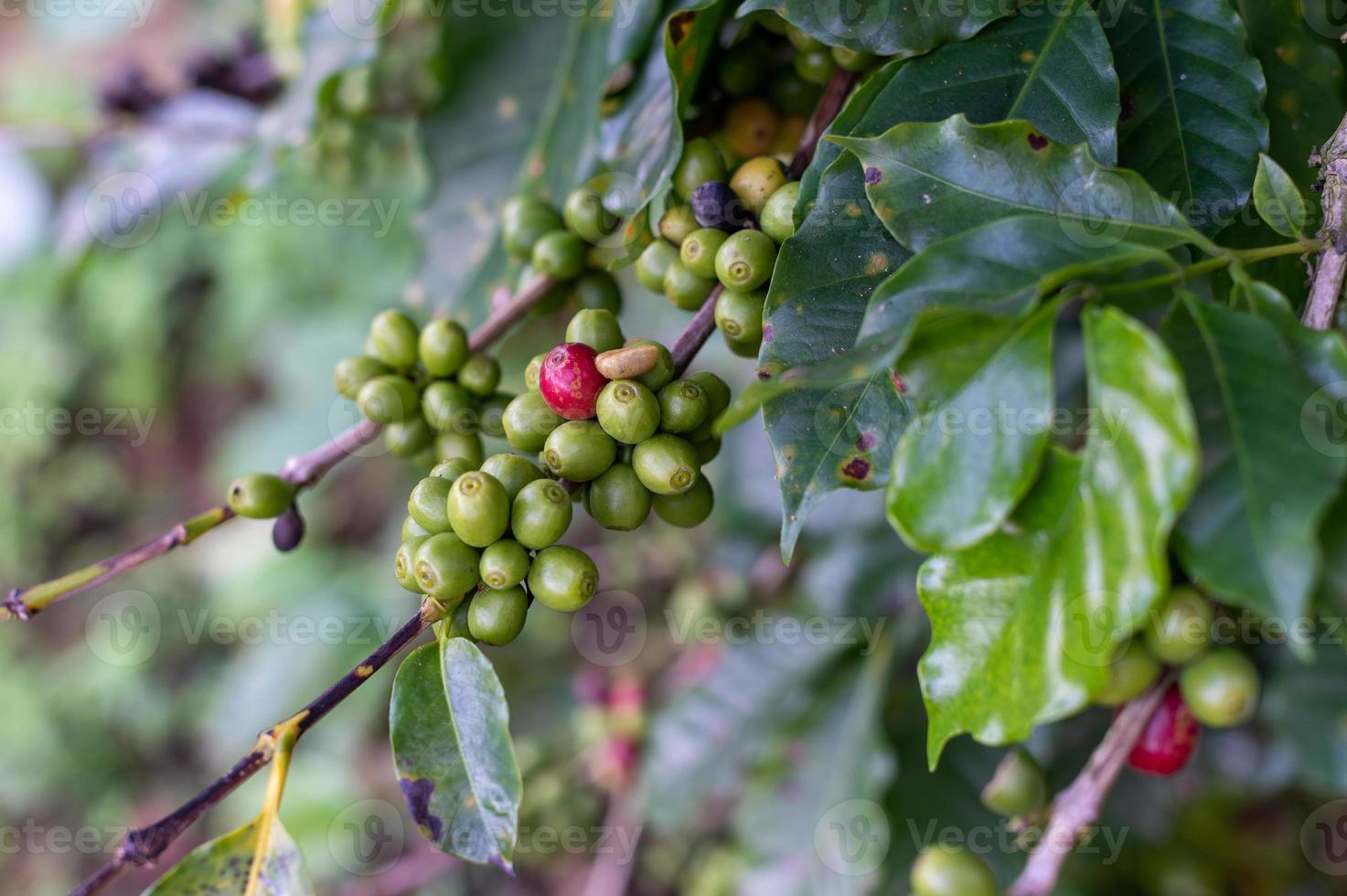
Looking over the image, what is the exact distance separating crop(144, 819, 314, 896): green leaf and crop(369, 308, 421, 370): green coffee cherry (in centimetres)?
50

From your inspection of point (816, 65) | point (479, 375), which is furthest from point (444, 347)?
point (816, 65)

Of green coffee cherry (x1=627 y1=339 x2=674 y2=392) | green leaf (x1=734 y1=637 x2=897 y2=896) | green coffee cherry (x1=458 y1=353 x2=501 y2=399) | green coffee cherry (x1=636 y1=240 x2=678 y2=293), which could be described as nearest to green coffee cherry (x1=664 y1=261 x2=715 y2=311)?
green coffee cherry (x1=636 y1=240 x2=678 y2=293)

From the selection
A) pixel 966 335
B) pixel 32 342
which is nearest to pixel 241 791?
pixel 32 342

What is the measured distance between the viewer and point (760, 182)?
95 cm

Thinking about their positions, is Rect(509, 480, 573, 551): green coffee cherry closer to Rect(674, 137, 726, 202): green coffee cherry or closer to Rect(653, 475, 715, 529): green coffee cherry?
Rect(653, 475, 715, 529): green coffee cherry

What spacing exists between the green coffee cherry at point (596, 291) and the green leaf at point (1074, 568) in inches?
22.0

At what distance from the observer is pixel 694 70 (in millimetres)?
1018

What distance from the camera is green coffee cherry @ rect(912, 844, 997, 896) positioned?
111 centimetres

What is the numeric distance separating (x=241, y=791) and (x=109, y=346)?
7.37 feet

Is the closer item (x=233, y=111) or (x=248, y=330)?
(x=233, y=111)

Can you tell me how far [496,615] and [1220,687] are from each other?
0.74 m

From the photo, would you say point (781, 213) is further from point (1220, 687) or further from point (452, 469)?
point (1220, 687)

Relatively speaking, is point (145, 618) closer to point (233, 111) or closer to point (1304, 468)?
point (233, 111)

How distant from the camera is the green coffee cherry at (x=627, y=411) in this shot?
819mm
